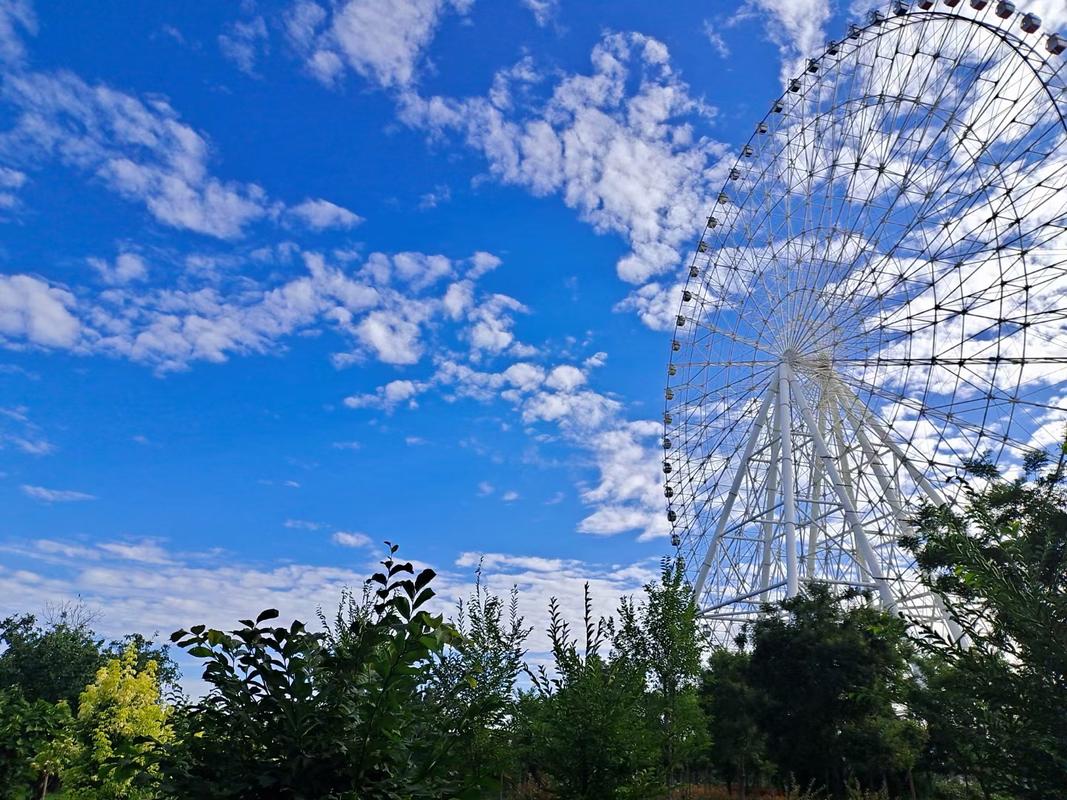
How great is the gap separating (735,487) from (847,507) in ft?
21.4

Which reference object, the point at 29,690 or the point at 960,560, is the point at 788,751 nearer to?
the point at 960,560

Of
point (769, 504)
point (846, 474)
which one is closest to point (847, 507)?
point (846, 474)

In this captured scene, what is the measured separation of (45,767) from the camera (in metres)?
17.6

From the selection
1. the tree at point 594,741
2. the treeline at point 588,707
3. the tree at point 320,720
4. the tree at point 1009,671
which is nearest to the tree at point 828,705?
the treeline at point 588,707

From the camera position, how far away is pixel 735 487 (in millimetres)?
36062

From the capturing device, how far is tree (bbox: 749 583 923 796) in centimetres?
2539

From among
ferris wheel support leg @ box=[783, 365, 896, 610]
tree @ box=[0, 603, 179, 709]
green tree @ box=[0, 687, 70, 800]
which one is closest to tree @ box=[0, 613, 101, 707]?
tree @ box=[0, 603, 179, 709]

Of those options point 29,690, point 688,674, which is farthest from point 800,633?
point 29,690

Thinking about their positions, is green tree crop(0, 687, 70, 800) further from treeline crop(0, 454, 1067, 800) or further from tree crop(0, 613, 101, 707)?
tree crop(0, 613, 101, 707)

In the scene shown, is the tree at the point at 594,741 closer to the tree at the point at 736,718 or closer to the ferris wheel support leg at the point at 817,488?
the tree at the point at 736,718

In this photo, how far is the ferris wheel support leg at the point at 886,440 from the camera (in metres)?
27.7

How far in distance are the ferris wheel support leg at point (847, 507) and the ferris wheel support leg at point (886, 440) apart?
149cm

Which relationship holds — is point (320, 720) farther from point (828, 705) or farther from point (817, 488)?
point (817, 488)

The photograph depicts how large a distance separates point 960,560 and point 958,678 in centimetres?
84
